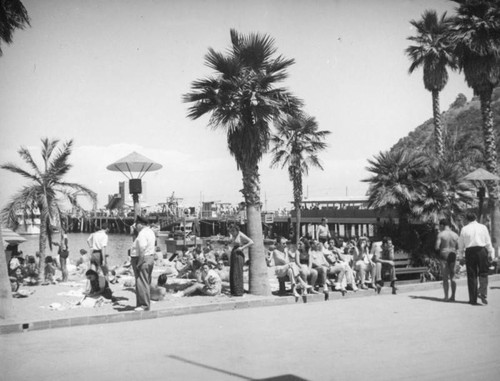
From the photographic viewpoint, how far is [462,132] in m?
65.1

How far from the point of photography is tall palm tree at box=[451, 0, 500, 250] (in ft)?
61.4

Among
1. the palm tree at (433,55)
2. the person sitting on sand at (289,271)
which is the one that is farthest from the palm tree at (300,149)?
the person sitting on sand at (289,271)

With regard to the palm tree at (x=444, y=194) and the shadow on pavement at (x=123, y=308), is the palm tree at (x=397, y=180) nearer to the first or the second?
the palm tree at (x=444, y=194)

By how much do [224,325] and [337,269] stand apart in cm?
421

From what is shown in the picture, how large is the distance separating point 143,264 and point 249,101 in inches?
175

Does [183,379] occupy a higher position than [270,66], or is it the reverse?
[270,66]

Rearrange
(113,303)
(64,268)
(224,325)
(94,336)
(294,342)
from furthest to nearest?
(64,268)
(113,303)
(224,325)
(94,336)
(294,342)

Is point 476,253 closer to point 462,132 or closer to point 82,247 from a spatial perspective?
point 82,247

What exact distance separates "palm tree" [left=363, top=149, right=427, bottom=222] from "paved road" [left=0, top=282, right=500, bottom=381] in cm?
739

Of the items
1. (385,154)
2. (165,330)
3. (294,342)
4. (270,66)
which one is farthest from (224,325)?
(385,154)

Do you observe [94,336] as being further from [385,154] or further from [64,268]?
[385,154]

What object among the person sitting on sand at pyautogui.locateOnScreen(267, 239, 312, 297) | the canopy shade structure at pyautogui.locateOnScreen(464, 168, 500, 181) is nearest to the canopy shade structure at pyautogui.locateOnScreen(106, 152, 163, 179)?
the person sitting on sand at pyautogui.locateOnScreen(267, 239, 312, 297)

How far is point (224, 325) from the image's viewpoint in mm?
7777

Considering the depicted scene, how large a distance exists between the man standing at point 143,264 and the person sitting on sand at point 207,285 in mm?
2038
